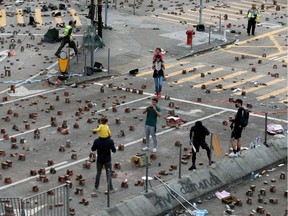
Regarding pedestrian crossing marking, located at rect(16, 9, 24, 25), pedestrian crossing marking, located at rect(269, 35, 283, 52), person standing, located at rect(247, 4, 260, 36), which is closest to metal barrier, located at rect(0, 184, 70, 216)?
pedestrian crossing marking, located at rect(269, 35, 283, 52)

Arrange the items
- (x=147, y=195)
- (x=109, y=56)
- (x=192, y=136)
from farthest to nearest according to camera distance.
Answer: (x=109, y=56) < (x=192, y=136) < (x=147, y=195)

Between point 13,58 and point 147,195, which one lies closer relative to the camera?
point 147,195

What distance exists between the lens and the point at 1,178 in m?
22.2

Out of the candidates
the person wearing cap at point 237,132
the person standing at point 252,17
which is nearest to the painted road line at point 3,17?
the person standing at point 252,17

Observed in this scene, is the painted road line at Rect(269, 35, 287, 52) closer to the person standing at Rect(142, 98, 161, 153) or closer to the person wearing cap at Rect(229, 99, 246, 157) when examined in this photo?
the person wearing cap at Rect(229, 99, 246, 157)

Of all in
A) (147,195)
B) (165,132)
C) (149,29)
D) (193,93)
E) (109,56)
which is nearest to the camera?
(147,195)

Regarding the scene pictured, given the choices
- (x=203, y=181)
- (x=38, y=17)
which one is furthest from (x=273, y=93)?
(x=38, y=17)

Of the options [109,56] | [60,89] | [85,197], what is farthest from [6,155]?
[109,56]

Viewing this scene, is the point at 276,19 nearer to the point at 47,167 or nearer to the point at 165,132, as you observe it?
the point at 165,132

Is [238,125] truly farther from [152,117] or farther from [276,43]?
[276,43]

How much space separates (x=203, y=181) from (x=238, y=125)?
6.92 feet

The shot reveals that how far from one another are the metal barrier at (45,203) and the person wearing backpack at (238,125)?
594 cm

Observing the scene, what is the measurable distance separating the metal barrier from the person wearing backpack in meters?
5.94

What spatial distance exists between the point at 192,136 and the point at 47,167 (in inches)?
152
